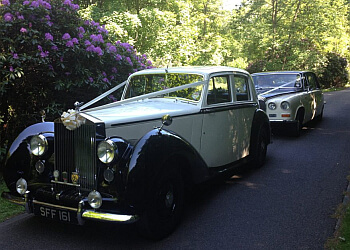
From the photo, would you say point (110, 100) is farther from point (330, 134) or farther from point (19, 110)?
point (330, 134)

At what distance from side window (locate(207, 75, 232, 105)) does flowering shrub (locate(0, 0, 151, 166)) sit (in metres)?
2.47

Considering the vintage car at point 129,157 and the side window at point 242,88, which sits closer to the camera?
the vintage car at point 129,157

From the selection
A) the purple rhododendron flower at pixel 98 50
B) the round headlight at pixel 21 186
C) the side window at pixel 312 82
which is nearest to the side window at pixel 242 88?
the purple rhododendron flower at pixel 98 50

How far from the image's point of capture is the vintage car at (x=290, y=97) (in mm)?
8484

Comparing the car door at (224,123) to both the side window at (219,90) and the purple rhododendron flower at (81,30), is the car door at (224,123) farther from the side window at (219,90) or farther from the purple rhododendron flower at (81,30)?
the purple rhododendron flower at (81,30)

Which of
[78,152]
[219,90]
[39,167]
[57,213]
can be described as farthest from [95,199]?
[219,90]

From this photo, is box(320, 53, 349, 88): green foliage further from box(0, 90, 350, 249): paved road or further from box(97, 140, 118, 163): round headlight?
box(97, 140, 118, 163): round headlight

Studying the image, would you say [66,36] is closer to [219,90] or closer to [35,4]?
[35,4]

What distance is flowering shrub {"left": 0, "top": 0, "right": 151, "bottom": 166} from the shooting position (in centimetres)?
557

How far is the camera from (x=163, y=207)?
3619mm

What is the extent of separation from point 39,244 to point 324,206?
3.53 m

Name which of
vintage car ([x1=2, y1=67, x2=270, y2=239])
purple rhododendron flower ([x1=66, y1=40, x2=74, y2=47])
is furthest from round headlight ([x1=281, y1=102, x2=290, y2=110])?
purple rhododendron flower ([x1=66, y1=40, x2=74, y2=47])

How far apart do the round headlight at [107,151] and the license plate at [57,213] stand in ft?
1.94

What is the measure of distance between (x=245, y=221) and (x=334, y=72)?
84.1 feet
